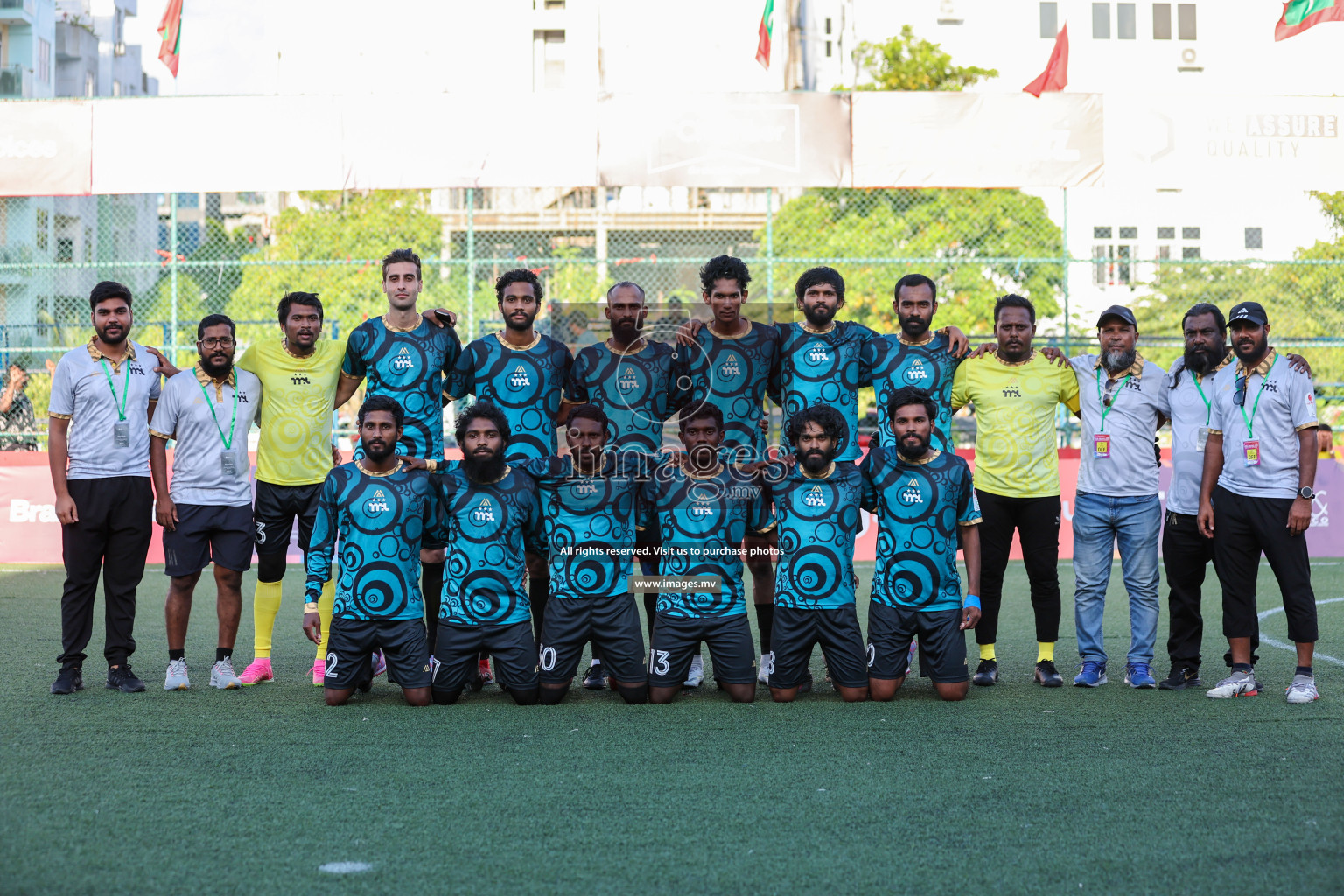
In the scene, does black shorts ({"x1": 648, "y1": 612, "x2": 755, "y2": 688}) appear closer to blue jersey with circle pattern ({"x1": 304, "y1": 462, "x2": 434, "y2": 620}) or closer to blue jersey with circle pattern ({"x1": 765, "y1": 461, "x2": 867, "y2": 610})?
blue jersey with circle pattern ({"x1": 765, "y1": 461, "x2": 867, "y2": 610})

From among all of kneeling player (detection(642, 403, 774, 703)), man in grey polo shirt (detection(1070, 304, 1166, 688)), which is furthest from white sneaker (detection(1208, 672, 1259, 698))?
kneeling player (detection(642, 403, 774, 703))

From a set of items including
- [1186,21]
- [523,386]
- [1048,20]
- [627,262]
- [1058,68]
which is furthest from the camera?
[1186,21]

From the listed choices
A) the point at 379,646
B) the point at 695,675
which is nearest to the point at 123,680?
the point at 379,646

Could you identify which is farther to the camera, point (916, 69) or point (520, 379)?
point (916, 69)

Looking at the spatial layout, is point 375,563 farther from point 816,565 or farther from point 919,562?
point 919,562

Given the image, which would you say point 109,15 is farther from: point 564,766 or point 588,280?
point 564,766

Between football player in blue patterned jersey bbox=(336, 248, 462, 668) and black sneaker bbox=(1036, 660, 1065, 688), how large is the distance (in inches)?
122

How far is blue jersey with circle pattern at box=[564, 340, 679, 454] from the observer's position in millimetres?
6488

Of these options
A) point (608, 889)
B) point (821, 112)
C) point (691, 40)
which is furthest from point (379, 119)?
point (691, 40)

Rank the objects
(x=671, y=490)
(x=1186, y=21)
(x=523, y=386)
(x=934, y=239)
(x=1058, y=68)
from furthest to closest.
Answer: (x=1186, y=21) → (x=934, y=239) → (x=1058, y=68) → (x=523, y=386) → (x=671, y=490)

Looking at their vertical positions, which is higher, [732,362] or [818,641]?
[732,362]

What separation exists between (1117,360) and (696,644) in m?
2.63

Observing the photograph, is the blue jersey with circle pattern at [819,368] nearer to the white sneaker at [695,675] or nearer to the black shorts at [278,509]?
the white sneaker at [695,675]

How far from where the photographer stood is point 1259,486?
633cm
